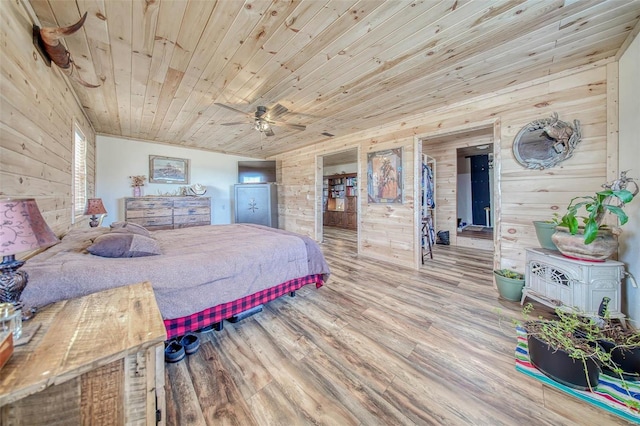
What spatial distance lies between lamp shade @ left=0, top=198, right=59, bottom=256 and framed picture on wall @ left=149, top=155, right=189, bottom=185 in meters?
4.89

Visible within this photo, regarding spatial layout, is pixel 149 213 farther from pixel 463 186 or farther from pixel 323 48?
pixel 463 186

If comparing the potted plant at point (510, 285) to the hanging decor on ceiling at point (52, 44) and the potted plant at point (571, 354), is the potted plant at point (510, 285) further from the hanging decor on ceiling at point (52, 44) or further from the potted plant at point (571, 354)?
the hanging decor on ceiling at point (52, 44)

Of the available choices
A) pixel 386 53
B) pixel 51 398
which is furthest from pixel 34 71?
pixel 386 53

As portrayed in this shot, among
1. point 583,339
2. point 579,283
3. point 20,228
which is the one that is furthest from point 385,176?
point 20,228

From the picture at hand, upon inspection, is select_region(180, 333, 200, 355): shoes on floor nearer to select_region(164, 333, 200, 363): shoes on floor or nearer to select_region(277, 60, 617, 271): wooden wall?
select_region(164, 333, 200, 363): shoes on floor

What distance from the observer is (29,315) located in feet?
3.13

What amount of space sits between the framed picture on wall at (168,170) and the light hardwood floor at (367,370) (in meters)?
4.45

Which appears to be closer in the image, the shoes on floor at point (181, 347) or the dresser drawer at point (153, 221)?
the shoes on floor at point (181, 347)

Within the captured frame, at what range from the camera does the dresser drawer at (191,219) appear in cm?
494

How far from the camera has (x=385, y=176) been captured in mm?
3943

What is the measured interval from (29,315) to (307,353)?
153 cm

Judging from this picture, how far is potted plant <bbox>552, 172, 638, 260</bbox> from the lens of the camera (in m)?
1.71

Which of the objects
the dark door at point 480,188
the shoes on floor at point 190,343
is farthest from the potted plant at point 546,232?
the dark door at point 480,188

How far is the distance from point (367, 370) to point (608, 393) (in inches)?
55.9
